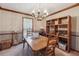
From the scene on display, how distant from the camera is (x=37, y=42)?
2.08 m

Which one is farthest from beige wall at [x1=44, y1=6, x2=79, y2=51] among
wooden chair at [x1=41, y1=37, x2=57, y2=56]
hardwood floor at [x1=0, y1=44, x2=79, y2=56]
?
wooden chair at [x1=41, y1=37, x2=57, y2=56]

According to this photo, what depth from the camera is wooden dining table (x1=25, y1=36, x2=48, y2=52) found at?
1.88 metres

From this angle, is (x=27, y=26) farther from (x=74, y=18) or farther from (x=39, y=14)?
(x=74, y=18)

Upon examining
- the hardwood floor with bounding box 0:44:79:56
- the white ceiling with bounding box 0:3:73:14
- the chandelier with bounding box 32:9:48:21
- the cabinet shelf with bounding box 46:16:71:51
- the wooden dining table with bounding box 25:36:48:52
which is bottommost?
the hardwood floor with bounding box 0:44:79:56

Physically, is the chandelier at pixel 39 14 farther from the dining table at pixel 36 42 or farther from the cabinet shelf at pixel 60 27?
the dining table at pixel 36 42

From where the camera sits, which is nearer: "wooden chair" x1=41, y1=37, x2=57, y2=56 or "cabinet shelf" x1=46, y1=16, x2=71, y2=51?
"wooden chair" x1=41, y1=37, x2=57, y2=56

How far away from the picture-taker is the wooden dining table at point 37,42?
1.88 metres

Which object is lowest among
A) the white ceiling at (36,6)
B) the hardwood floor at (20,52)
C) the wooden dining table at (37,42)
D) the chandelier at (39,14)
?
the hardwood floor at (20,52)

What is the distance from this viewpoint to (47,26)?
6.78ft

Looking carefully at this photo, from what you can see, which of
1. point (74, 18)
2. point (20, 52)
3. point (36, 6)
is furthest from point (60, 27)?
point (20, 52)

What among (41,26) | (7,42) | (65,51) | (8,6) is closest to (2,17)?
(8,6)

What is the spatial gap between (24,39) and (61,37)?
2.50ft

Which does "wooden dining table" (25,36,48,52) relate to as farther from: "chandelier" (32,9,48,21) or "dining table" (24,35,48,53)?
"chandelier" (32,9,48,21)

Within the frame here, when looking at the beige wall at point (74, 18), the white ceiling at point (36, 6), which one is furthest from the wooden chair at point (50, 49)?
the white ceiling at point (36, 6)
